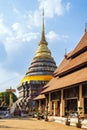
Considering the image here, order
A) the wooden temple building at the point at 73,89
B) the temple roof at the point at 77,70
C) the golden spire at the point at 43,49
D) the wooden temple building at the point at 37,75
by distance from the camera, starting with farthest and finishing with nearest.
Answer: the golden spire at the point at 43,49 → the wooden temple building at the point at 37,75 → the temple roof at the point at 77,70 → the wooden temple building at the point at 73,89

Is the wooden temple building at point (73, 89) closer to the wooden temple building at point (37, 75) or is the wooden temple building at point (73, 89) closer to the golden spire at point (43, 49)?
the wooden temple building at point (37, 75)

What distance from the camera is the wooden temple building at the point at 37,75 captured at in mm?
61781

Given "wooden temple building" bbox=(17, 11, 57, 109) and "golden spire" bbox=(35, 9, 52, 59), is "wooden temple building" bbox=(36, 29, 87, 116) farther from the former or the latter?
"golden spire" bbox=(35, 9, 52, 59)

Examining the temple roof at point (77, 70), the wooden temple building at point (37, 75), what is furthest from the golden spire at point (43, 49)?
the temple roof at point (77, 70)

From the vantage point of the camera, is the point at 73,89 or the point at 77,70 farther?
the point at 77,70

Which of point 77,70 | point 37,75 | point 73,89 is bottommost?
point 73,89

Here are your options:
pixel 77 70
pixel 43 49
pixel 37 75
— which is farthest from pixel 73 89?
pixel 43 49

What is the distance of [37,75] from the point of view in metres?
64.1

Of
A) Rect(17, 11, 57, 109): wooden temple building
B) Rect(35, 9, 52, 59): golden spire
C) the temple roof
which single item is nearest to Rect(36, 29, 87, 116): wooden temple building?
the temple roof

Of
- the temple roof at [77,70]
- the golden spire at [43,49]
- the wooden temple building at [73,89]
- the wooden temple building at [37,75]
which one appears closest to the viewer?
the wooden temple building at [73,89]

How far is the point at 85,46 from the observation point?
28.8 m

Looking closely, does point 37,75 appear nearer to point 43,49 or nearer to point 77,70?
point 43,49

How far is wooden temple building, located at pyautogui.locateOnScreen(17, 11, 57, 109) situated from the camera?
2432 inches

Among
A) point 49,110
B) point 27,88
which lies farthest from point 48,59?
point 49,110
